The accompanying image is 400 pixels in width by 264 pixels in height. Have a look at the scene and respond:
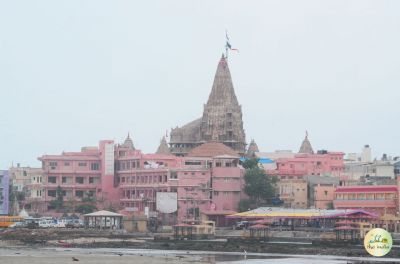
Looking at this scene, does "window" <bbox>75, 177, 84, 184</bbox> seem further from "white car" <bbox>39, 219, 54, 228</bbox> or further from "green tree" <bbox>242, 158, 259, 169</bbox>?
"green tree" <bbox>242, 158, 259, 169</bbox>

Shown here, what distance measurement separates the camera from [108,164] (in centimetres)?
16538

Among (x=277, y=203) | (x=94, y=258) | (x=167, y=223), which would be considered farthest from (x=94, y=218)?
(x=94, y=258)

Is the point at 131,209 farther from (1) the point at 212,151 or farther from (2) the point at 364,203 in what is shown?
(2) the point at 364,203

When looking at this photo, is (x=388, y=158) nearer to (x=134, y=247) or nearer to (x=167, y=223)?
(x=167, y=223)

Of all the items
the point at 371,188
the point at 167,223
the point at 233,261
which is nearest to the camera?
the point at 233,261

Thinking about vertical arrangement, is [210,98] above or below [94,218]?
above

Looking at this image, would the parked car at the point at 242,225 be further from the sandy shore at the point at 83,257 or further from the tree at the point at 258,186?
the sandy shore at the point at 83,257

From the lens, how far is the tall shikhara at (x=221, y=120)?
186 meters

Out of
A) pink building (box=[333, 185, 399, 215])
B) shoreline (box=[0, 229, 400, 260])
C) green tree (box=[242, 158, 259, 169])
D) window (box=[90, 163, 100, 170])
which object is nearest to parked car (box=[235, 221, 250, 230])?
pink building (box=[333, 185, 399, 215])

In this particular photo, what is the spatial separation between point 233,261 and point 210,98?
4046 inches

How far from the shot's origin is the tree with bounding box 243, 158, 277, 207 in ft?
495

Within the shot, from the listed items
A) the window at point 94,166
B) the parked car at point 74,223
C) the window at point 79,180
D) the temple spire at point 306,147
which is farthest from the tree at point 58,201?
the temple spire at point 306,147

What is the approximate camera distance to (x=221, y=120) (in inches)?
7313

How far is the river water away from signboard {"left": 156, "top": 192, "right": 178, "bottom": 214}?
1851 inches
